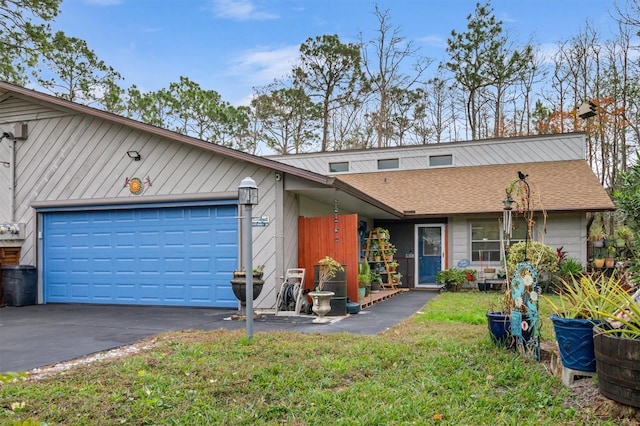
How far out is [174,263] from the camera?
9.55m

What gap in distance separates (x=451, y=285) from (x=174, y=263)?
7511 mm

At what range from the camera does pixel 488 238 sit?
13.6 m

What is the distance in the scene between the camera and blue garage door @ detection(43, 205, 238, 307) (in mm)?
9250

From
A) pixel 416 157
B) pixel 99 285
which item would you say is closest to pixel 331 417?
pixel 99 285

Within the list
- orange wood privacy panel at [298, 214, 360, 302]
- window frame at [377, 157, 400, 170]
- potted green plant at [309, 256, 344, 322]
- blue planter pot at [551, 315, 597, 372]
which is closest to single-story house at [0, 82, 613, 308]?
orange wood privacy panel at [298, 214, 360, 302]

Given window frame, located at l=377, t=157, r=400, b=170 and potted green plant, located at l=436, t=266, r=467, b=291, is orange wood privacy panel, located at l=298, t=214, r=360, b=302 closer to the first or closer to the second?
potted green plant, located at l=436, t=266, r=467, b=291

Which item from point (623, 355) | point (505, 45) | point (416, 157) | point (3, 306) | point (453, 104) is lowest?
point (3, 306)

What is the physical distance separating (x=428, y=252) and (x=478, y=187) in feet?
8.07

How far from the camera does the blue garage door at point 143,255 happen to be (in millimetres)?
9250

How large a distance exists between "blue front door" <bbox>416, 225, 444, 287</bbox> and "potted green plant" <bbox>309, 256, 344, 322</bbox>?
6288 millimetres

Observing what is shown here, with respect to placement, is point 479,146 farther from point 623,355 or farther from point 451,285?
point 623,355

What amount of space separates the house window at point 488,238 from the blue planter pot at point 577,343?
383 inches

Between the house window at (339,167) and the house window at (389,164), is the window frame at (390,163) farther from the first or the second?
the house window at (339,167)

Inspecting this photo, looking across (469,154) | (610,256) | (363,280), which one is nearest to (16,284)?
(363,280)
